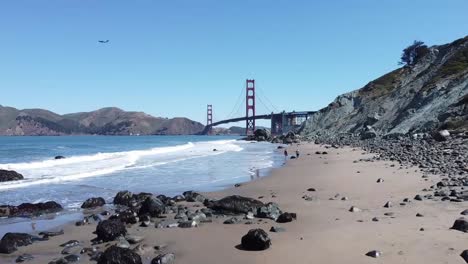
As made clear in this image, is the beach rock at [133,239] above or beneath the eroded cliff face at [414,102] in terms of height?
beneath

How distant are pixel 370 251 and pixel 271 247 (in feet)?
4.73

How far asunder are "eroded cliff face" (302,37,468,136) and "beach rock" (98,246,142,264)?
2696 centimetres

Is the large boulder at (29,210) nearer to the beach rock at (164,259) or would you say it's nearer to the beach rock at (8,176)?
the beach rock at (164,259)

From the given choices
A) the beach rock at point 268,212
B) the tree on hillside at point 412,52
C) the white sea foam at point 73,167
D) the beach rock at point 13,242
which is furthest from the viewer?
the tree on hillside at point 412,52

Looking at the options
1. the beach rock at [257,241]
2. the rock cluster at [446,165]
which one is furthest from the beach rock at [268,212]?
the rock cluster at [446,165]

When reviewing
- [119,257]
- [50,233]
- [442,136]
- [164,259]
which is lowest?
[50,233]

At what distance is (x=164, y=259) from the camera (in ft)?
21.0

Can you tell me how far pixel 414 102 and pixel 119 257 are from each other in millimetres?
47193

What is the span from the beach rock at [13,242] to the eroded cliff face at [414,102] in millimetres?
27066

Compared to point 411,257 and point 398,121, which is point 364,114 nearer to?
point 398,121

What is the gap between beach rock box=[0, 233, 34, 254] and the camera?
23.9 feet

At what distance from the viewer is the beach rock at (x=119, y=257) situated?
6102 millimetres

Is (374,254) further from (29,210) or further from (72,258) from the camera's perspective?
(29,210)

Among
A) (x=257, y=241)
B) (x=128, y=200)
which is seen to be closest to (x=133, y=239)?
(x=257, y=241)
